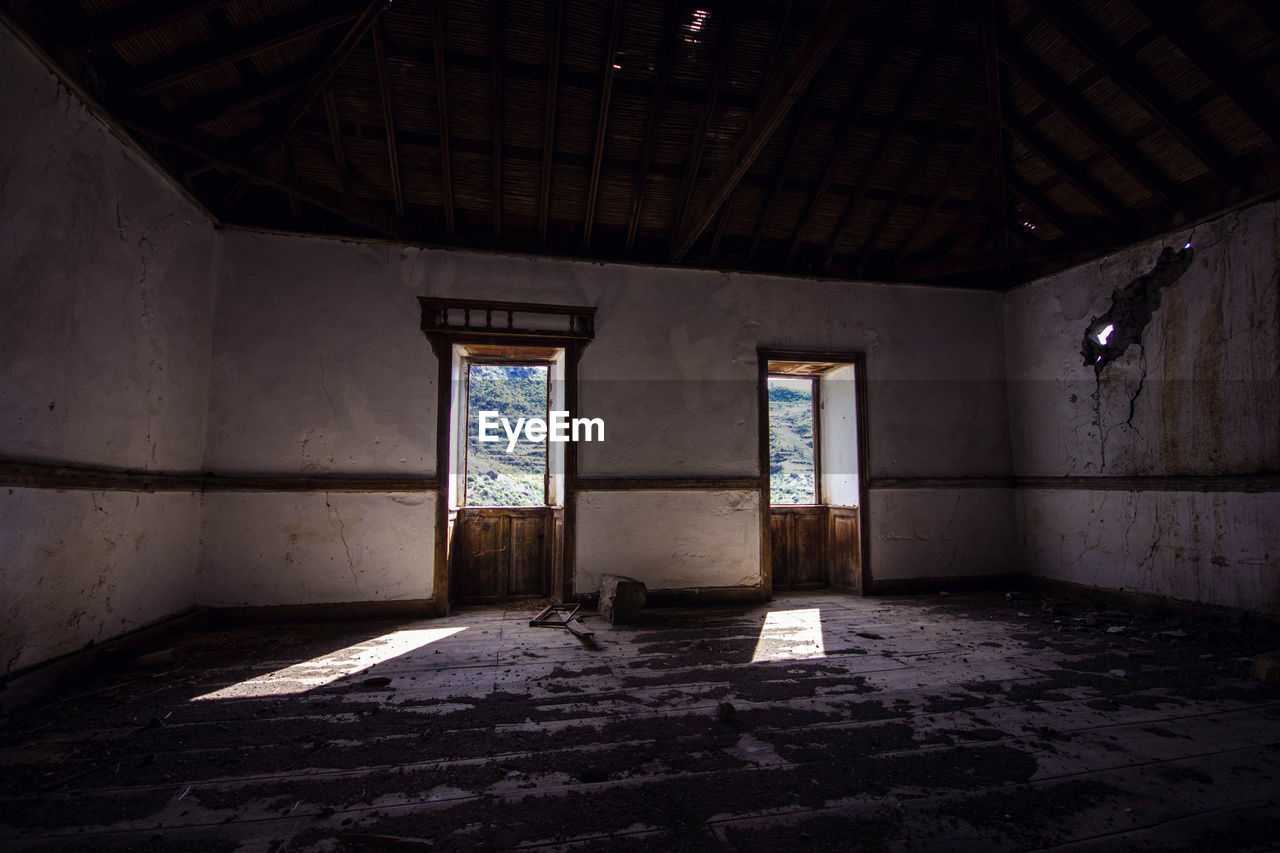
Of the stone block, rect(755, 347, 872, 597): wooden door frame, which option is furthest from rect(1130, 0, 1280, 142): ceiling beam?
the stone block

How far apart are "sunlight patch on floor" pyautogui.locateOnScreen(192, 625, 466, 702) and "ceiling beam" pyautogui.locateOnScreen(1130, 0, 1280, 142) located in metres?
7.69

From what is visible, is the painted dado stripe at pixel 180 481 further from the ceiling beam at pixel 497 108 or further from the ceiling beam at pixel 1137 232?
the ceiling beam at pixel 1137 232

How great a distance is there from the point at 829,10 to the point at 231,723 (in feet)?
16.9

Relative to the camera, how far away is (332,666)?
4148mm

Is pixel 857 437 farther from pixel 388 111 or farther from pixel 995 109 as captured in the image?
pixel 388 111

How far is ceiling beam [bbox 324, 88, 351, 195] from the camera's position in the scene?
5.09 meters

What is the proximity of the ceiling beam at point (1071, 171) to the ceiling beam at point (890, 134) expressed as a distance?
3.97 ft

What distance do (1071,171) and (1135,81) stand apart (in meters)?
1.07

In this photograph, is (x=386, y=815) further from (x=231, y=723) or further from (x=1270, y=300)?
(x=1270, y=300)

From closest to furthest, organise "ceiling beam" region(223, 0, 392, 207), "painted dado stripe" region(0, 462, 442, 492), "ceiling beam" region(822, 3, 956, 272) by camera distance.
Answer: "painted dado stripe" region(0, 462, 442, 492)
"ceiling beam" region(223, 0, 392, 207)
"ceiling beam" region(822, 3, 956, 272)

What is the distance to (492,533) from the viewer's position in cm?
658

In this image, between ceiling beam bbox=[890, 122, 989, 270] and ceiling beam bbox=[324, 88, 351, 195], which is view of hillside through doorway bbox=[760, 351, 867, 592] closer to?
ceiling beam bbox=[890, 122, 989, 270]

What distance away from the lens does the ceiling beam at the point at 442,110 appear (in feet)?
15.6

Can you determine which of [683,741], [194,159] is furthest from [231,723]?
[194,159]
